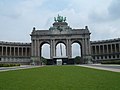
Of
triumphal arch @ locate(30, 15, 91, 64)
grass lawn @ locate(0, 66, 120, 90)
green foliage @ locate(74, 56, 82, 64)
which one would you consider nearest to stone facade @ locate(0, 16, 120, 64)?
triumphal arch @ locate(30, 15, 91, 64)

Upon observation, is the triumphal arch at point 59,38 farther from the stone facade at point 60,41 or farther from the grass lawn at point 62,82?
the grass lawn at point 62,82

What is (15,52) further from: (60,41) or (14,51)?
(60,41)

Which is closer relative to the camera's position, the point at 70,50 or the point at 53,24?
the point at 70,50

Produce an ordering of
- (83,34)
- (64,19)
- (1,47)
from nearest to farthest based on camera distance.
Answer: (1,47) < (83,34) < (64,19)

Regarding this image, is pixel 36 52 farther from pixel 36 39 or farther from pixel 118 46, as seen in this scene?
pixel 118 46

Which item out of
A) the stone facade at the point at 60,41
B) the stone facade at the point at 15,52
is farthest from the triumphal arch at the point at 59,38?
the stone facade at the point at 15,52

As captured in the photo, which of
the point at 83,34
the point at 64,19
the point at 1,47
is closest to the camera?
the point at 1,47

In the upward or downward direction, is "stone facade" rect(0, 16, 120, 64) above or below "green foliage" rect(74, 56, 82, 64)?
above

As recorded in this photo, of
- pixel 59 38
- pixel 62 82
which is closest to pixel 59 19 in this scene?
pixel 59 38

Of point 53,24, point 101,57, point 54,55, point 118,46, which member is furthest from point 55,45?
point 118,46

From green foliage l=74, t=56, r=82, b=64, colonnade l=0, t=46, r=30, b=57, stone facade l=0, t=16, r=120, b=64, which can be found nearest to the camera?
green foliage l=74, t=56, r=82, b=64

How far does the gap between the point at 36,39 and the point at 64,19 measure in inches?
937

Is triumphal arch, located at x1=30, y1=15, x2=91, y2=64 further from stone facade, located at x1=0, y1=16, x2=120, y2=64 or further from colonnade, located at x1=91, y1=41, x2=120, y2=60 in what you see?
colonnade, located at x1=91, y1=41, x2=120, y2=60

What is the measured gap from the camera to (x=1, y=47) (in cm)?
10919
